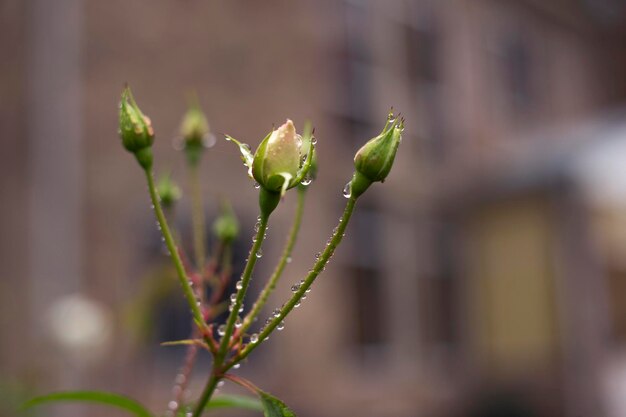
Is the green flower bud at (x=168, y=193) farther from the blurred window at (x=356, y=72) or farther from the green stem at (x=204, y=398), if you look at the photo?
the blurred window at (x=356, y=72)

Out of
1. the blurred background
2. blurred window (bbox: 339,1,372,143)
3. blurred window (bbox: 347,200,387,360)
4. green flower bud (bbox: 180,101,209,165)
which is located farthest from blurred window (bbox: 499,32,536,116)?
green flower bud (bbox: 180,101,209,165)

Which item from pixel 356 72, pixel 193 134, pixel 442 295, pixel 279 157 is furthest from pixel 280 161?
pixel 442 295

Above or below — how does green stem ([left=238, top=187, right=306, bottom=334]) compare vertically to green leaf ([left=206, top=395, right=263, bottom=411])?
above

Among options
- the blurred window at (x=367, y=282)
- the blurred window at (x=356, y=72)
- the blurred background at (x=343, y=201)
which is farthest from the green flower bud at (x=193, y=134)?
the blurred window at (x=356, y=72)

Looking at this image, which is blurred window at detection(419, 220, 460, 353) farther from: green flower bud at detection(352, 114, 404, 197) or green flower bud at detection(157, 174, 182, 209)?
green flower bud at detection(352, 114, 404, 197)

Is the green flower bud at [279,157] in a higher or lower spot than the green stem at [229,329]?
higher
